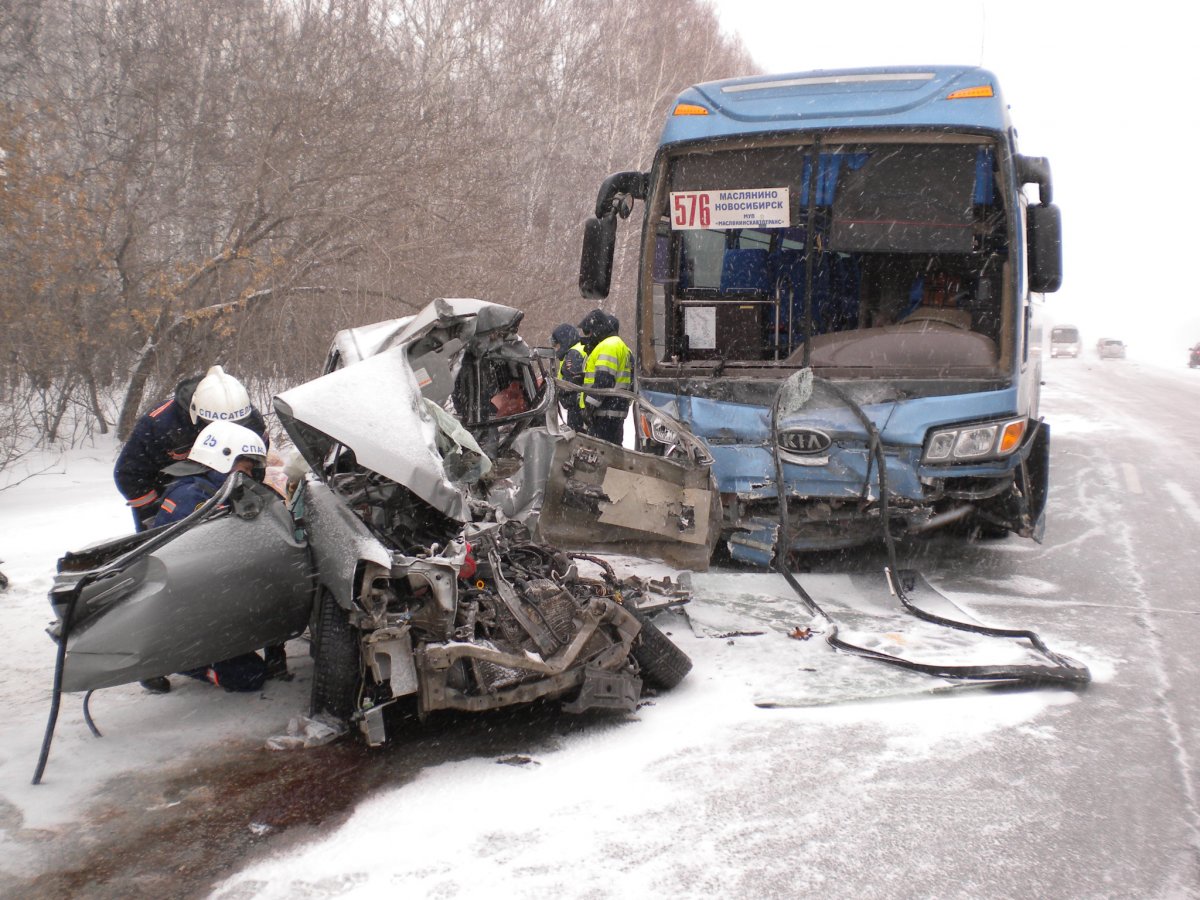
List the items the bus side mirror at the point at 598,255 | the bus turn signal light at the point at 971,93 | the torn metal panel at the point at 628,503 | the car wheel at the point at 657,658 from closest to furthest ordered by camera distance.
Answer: the car wheel at the point at 657,658 < the torn metal panel at the point at 628,503 < the bus turn signal light at the point at 971,93 < the bus side mirror at the point at 598,255

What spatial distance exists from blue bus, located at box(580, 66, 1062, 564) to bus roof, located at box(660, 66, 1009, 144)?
0.04 feet

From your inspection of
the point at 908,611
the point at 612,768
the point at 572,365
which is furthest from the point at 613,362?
the point at 612,768

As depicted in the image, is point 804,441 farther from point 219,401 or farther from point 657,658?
point 219,401

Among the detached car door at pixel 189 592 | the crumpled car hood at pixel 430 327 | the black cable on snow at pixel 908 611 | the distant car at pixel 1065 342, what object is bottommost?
the distant car at pixel 1065 342

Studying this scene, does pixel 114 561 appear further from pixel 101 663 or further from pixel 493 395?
pixel 493 395

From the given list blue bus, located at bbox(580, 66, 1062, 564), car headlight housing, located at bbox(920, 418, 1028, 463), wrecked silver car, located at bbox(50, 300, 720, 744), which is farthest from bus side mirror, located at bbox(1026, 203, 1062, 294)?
wrecked silver car, located at bbox(50, 300, 720, 744)

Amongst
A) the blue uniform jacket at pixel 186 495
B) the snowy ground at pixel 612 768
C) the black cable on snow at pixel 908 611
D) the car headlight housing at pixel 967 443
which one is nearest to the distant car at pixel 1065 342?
the car headlight housing at pixel 967 443

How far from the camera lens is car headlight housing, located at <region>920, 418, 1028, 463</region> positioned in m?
5.37

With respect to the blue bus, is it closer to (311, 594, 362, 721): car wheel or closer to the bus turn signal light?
the bus turn signal light

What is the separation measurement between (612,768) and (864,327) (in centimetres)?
385

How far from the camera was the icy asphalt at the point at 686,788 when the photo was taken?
274 cm

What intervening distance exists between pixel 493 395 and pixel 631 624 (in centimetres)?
191

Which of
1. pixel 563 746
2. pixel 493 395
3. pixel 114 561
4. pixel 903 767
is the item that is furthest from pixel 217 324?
pixel 903 767

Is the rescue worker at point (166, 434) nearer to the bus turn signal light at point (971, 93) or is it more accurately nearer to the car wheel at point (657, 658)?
the car wheel at point (657, 658)
